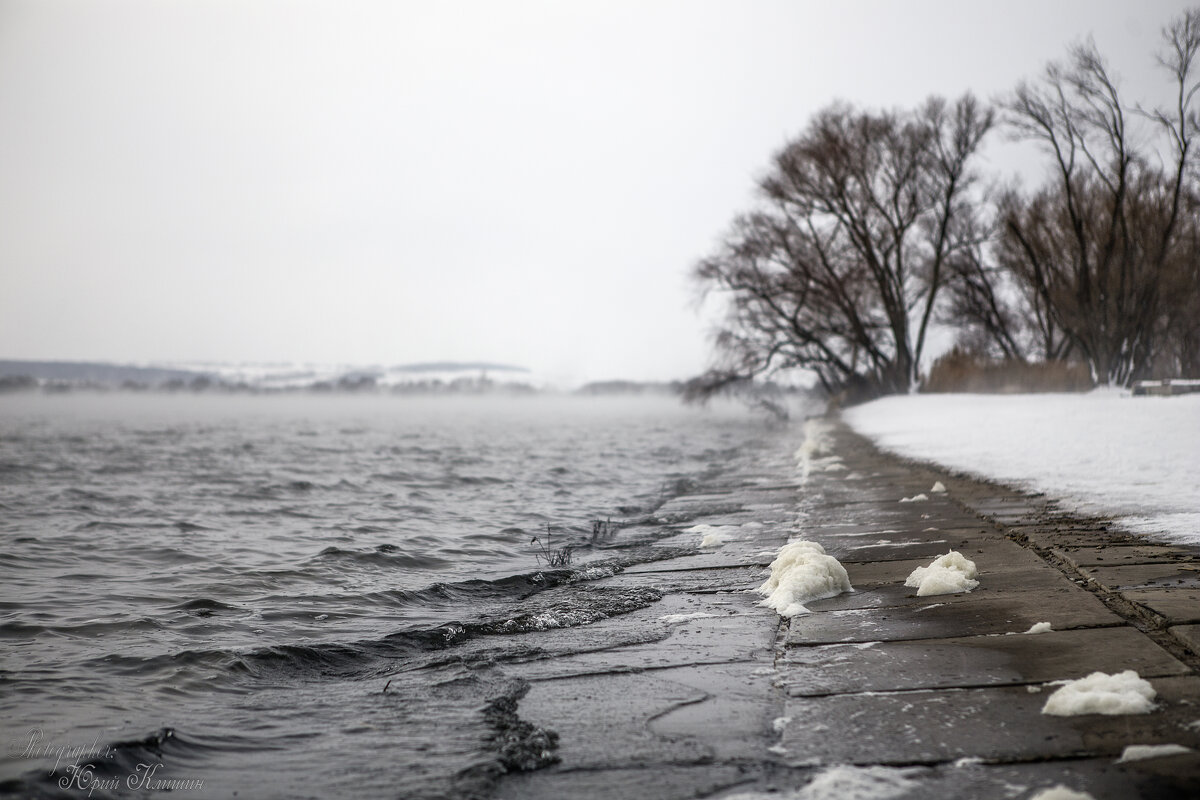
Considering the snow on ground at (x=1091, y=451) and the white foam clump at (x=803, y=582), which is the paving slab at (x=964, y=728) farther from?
the snow on ground at (x=1091, y=451)

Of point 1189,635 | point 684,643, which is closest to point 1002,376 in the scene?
point 684,643

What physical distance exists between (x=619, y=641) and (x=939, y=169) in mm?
31860

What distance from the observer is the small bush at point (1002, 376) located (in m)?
28.2

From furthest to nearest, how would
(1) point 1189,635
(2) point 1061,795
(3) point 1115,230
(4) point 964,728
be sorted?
(3) point 1115,230 < (1) point 1189,635 < (4) point 964,728 < (2) point 1061,795

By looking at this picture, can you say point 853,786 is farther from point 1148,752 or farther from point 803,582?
point 803,582

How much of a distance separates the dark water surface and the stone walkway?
0.51m

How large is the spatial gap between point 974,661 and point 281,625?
464 centimetres

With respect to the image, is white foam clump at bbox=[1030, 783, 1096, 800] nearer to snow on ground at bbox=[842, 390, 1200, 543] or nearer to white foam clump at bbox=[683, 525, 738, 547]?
snow on ground at bbox=[842, 390, 1200, 543]

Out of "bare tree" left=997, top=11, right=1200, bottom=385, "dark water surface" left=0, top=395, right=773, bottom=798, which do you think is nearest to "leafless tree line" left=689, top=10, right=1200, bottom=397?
"bare tree" left=997, top=11, right=1200, bottom=385

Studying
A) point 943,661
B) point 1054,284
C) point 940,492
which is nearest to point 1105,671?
point 943,661

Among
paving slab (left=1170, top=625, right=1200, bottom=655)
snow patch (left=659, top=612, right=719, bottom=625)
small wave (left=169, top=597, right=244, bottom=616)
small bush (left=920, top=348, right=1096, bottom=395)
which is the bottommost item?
small wave (left=169, top=597, right=244, bottom=616)

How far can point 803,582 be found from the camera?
5340mm

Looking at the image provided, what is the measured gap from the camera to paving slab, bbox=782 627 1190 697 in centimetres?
355

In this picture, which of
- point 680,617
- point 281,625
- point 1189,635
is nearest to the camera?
point 1189,635
